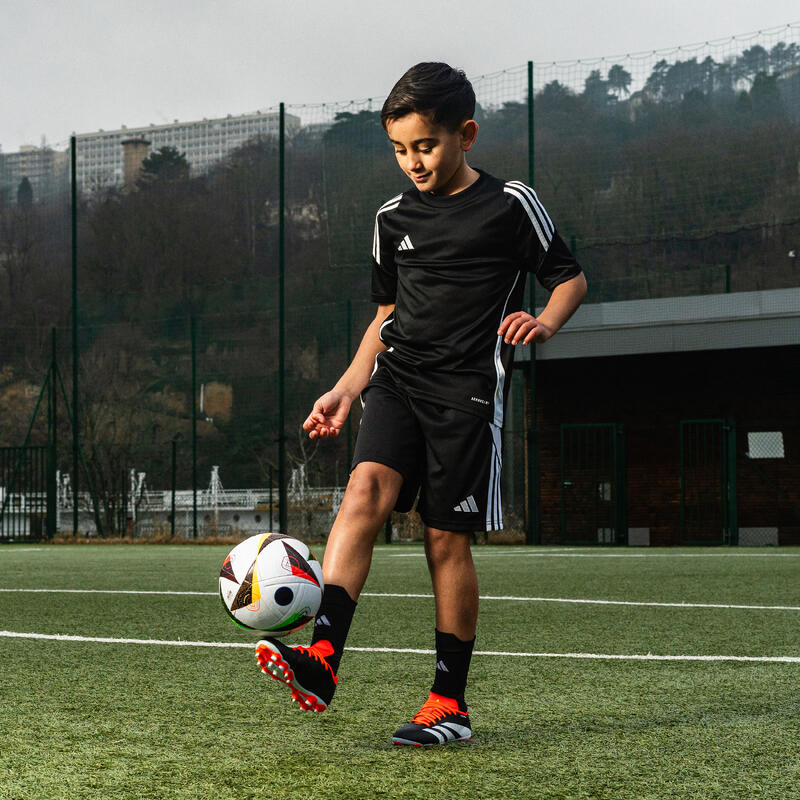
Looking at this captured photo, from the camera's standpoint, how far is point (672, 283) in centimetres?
1817

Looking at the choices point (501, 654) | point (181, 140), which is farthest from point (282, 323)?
point (501, 654)

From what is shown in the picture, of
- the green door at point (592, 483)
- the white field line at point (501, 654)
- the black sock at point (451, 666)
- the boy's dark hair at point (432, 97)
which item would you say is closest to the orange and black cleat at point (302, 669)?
the black sock at point (451, 666)

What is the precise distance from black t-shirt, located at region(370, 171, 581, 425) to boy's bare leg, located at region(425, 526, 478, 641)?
30cm

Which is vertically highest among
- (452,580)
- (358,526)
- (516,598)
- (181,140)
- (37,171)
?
(181,140)

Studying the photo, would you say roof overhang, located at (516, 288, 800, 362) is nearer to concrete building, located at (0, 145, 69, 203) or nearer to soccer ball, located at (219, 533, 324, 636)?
concrete building, located at (0, 145, 69, 203)

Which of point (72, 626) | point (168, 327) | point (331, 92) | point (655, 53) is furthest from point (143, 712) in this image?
point (168, 327)

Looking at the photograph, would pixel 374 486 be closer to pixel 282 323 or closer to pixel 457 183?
pixel 457 183

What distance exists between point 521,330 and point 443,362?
0.22m

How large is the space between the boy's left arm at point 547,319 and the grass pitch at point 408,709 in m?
0.88

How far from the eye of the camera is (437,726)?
2408 millimetres

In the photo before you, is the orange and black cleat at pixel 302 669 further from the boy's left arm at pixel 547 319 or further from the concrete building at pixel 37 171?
the concrete building at pixel 37 171

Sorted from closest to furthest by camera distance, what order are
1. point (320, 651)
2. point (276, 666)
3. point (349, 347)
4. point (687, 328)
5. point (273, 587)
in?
point (276, 666) < point (320, 651) < point (273, 587) < point (687, 328) < point (349, 347)

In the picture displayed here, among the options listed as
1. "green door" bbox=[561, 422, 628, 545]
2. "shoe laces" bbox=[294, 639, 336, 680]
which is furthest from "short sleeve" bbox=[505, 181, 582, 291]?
"green door" bbox=[561, 422, 628, 545]

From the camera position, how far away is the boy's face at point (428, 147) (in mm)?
2623
